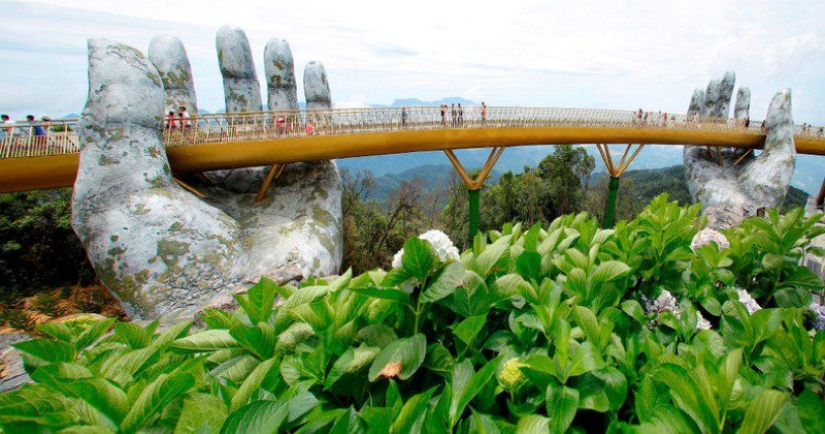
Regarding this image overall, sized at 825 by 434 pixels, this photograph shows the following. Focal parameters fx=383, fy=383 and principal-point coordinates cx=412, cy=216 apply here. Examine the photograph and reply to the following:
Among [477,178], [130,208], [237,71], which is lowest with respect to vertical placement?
[130,208]

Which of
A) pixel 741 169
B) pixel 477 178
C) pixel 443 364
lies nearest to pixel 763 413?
pixel 443 364

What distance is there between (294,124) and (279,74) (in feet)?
5.96

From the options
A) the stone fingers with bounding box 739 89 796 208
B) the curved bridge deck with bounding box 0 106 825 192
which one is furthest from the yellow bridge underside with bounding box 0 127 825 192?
the stone fingers with bounding box 739 89 796 208

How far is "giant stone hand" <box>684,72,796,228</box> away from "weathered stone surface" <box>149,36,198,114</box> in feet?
50.7

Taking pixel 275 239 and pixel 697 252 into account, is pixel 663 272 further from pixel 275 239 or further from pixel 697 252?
pixel 275 239

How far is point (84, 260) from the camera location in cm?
898

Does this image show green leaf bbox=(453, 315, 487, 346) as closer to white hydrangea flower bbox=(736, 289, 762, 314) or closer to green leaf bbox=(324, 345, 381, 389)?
green leaf bbox=(324, 345, 381, 389)

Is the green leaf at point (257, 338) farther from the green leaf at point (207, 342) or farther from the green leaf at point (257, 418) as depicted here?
the green leaf at point (257, 418)

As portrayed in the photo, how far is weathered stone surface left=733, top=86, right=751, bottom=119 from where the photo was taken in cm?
1611

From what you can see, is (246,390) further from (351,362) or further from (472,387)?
(472,387)

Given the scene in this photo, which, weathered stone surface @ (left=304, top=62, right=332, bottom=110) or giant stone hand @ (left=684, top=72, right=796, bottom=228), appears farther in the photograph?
giant stone hand @ (left=684, top=72, right=796, bottom=228)

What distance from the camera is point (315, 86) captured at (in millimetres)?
8789

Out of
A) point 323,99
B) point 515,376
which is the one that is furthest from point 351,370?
point 323,99

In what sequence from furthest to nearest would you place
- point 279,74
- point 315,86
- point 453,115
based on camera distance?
point 453,115 < point 315,86 < point 279,74
